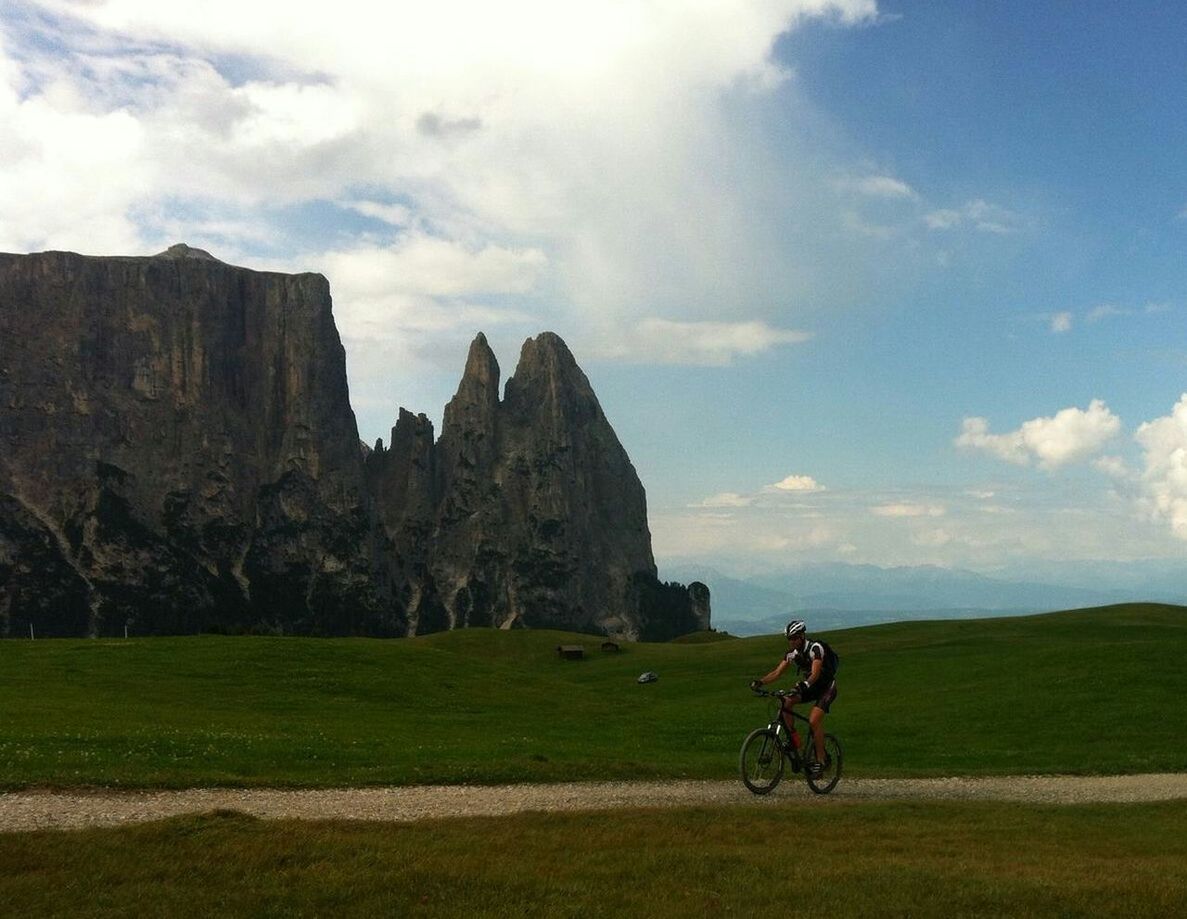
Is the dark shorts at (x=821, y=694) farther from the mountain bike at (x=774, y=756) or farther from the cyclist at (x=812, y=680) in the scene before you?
the mountain bike at (x=774, y=756)

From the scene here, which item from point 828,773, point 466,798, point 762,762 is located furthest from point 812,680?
point 466,798

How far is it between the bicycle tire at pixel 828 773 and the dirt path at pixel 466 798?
23cm

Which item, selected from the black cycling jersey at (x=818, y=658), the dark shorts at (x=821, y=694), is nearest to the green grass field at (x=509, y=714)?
the dark shorts at (x=821, y=694)

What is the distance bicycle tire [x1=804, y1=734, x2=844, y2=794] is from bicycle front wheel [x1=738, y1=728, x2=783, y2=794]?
31.4 inches

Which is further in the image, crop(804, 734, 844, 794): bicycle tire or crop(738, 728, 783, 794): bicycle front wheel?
crop(804, 734, 844, 794): bicycle tire

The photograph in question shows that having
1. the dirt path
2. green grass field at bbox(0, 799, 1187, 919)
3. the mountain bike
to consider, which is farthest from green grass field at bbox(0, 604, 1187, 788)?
green grass field at bbox(0, 799, 1187, 919)

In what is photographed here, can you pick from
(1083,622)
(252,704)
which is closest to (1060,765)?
(252,704)

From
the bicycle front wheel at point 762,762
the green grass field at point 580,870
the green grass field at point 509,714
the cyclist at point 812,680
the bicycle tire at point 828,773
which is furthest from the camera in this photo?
the green grass field at point 509,714

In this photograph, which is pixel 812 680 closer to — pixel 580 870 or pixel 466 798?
pixel 466 798

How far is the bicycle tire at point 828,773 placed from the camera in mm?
22266

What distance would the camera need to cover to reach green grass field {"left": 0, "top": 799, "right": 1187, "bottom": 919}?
38.8 ft

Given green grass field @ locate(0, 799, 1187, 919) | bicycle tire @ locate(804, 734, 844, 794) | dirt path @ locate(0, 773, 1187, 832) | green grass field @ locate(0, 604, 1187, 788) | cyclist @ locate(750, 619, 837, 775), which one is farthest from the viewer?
green grass field @ locate(0, 604, 1187, 788)

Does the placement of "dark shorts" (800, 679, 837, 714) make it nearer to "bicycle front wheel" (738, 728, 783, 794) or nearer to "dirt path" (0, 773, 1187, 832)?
"bicycle front wheel" (738, 728, 783, 794)

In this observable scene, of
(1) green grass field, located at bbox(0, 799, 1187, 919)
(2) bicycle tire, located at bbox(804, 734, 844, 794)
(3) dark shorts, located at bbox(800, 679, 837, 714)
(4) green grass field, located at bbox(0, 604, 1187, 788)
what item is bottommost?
(4) green grass field, located at bbox(0, 604, 1187, 788)
